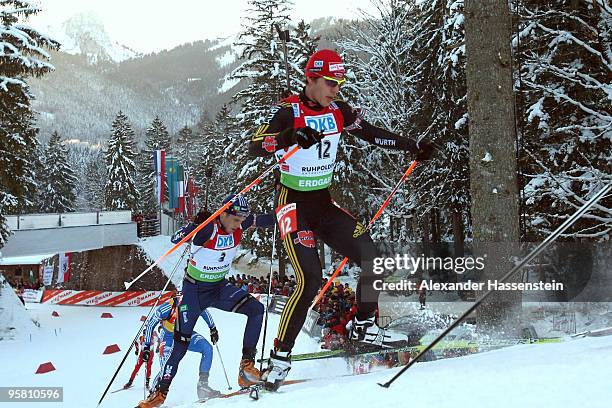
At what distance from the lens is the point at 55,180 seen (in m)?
48.8

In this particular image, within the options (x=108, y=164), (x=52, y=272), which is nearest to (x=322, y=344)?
(x=52, y=272)

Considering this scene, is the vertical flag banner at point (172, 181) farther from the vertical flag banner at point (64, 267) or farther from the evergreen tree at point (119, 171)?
the evergreen tree at point (119, 171)

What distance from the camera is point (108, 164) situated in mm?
47094

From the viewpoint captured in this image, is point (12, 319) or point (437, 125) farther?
point (437, 125)

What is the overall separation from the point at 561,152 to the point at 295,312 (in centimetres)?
844

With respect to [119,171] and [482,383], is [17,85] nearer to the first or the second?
[482,383]

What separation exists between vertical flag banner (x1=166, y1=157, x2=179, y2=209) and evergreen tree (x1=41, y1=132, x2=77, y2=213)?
24.7 m

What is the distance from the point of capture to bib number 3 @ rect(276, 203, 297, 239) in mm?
4023

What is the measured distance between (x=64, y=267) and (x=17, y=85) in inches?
428

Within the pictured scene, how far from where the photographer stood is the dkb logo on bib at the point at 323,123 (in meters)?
4.07

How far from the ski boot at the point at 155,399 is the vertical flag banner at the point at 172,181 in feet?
76.9

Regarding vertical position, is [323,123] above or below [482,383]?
above

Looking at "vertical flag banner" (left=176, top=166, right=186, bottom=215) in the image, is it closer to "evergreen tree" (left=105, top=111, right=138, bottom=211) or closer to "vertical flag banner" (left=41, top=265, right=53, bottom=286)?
"vertical flag banner" (left=41, top=265, right=53, bottom=286)

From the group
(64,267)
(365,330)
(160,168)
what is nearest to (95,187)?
(160,168)
